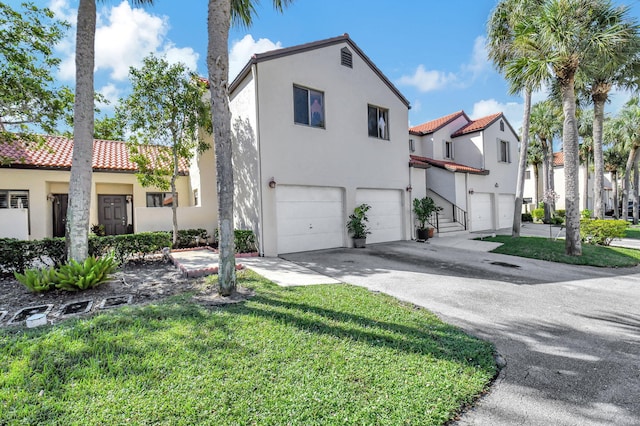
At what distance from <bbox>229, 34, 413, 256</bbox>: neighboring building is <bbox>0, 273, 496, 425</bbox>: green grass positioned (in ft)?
21.0

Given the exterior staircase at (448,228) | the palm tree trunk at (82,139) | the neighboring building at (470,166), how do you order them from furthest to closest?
1. the neighboring building at (470,166)
2. the exterior staircase at (448,228)
3. the palm tree trunk at (82,139)

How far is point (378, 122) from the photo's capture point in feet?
45.4

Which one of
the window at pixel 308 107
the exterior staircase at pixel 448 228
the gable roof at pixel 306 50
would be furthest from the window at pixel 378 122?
the exterior staircase at pixel 448 228

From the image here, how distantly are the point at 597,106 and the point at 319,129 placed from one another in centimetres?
1425

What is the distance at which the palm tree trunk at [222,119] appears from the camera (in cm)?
542

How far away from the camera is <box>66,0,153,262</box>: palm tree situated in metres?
6.45

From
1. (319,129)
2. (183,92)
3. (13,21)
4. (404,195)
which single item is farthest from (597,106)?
(13,21)

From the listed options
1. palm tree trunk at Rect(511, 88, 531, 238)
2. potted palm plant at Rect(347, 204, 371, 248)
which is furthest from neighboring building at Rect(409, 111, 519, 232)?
potted palm plant at Rect(347, 204, 371, 248)

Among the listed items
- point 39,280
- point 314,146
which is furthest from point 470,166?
point 39,280

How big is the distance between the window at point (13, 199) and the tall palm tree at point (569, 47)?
65.5ft

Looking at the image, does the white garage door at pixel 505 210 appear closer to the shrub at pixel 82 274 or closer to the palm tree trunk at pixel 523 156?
the palm tree trunk at pixel 523 156

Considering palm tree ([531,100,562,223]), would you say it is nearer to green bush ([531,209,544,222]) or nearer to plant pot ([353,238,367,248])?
green bush ([531,209,544,222])

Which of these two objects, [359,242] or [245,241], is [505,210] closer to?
Answer: [359,242]

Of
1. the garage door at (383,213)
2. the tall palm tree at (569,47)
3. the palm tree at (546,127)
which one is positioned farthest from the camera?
the palm tree at (546,127)
